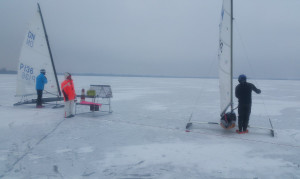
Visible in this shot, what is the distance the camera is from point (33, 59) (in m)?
8.50

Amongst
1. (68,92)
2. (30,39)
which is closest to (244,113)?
(68,92)

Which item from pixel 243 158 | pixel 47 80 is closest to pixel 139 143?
pixel 243 158

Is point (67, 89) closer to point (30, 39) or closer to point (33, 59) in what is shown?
point (33, 59)

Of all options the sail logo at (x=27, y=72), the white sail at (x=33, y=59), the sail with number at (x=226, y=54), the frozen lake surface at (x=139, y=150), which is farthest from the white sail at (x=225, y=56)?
the sail logo at (x=27, y=72)

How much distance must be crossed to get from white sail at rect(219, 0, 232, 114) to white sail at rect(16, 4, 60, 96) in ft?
20.7

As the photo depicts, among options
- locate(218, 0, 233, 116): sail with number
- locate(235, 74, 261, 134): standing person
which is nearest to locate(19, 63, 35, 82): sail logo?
locate(218, 0, 233, 116): sail with number

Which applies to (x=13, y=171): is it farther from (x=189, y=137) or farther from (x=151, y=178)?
(x=189, y=137)

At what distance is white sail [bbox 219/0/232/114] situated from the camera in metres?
5.55

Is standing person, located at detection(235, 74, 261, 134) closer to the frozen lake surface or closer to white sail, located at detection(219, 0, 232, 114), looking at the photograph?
white sail, located at detection(219, 0, 232, 114)

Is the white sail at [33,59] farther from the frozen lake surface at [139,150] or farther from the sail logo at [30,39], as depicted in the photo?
the frozen lake surface at [139,150]

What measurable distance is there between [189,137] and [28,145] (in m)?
3.18

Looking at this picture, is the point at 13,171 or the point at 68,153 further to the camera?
the point at 68,153

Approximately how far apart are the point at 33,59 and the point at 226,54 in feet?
22.0

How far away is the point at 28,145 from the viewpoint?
4262 millimetres
